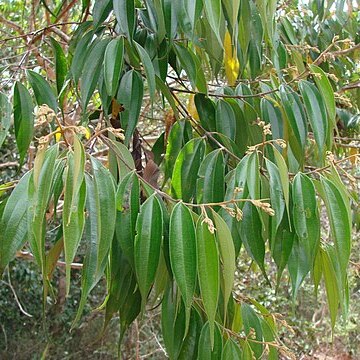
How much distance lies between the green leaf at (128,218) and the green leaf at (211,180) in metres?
0.19

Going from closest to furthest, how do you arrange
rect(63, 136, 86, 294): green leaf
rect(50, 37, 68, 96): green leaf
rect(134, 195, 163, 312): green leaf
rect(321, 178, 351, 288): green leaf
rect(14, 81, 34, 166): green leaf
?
rect(63, 136, 86, 294): green leaf → rect(134, 195, 163, 312): green leaf → rect(321, 178, 351, 288): green leaf → rect(14, 81, 34, 166): green leaf → rect(50, 37, 68, 96): green leaf

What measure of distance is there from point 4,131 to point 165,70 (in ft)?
1.01

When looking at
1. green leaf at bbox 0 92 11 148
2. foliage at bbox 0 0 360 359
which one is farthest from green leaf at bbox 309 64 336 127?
green leaf at bbox 0 92 11 148

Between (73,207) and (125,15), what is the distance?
43cm

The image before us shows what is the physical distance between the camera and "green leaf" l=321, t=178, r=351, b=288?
0.78 meters

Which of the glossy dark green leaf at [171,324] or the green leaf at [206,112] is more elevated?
the green leaf at [206,112]

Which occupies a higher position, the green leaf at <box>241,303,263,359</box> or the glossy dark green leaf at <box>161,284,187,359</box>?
the glossy dark green leaf at <box>161,284,187,359</box>

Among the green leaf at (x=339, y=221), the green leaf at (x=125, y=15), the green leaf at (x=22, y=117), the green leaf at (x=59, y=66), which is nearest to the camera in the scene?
the green leaf at (x=339, y=221)

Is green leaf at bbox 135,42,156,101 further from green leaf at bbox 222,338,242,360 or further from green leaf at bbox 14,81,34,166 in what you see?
green leaf at bbox 222,338,242,360

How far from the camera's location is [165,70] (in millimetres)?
1053

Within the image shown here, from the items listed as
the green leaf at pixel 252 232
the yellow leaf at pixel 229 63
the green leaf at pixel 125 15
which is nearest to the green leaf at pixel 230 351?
the green leaf at pixel 252 232

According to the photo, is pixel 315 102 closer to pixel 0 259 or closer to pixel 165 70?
pixel 165 70

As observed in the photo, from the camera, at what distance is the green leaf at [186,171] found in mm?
949

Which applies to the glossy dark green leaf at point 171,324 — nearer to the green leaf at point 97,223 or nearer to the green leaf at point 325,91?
the green leaf at point 97,223
